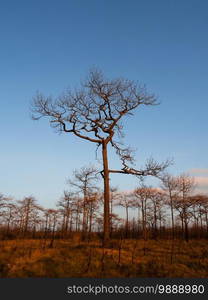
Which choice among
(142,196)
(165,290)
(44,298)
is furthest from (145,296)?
(142,196)

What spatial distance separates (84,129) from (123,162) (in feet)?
11.5

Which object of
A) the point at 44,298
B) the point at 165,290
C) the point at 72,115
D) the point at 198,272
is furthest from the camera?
the point at 72,115

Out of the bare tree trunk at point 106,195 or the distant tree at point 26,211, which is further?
the distant tree at point 26,211

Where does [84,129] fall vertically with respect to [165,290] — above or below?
above

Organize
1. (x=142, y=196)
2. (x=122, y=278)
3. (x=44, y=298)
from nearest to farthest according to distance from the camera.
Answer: (x=44, y=298) < (x=122, y=278) < (x=142, y=196)

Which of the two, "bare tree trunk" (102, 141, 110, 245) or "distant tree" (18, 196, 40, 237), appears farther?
"distant tree" (18, 196, 40, 237)

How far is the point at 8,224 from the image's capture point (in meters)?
44.3

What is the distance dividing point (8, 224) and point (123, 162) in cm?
3465

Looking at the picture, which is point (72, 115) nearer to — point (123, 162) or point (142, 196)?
point (123, 162)

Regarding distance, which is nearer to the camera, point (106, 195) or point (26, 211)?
point (106, 195)

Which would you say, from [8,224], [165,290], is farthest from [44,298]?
[8,224]

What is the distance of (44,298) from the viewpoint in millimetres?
6859

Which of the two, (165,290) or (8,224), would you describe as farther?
(8,224)

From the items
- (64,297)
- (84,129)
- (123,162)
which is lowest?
(64,297)
